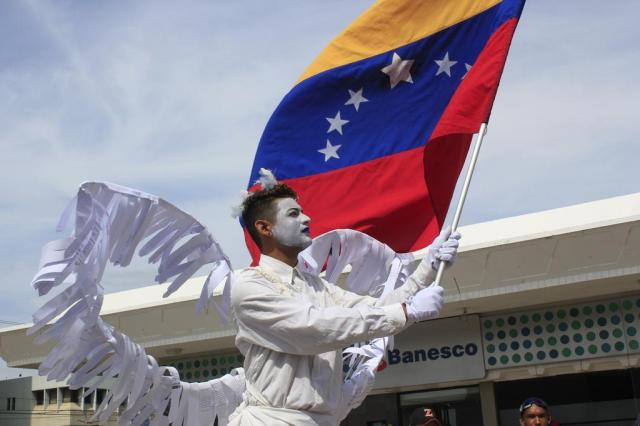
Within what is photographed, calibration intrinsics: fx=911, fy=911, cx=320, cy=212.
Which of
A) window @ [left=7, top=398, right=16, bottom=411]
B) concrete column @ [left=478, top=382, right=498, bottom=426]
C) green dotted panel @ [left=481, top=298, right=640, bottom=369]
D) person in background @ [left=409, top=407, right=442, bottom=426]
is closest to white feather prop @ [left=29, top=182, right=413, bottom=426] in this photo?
person in background @ [left=409, top=407, right=442, bottom=426]

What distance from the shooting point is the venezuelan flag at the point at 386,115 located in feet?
17.1

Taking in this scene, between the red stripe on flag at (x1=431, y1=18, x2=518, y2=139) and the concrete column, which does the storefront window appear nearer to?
the concrete column

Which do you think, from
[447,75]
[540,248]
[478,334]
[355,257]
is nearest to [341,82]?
[447,75]

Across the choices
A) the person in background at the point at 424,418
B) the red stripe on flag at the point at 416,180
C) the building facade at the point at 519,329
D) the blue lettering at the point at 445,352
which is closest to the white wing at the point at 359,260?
the red stripe on flag at the point at 416,180

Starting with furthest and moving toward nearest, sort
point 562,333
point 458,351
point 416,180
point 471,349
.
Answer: point 458,351, point 471,349, point 562,333, point 416,180

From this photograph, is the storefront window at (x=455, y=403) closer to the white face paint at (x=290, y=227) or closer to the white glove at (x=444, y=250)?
the white glove at (x=444, y=250)

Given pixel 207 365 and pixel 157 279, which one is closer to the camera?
pixel 157 279

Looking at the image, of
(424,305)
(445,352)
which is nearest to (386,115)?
(424,305)

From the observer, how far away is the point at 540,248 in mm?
11422

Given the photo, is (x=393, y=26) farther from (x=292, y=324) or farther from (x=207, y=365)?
(x=207, y=365)

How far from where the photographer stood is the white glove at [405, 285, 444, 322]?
11.5ft

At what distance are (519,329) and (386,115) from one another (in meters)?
8.38

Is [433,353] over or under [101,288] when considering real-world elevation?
over

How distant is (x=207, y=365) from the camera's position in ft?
53.1
